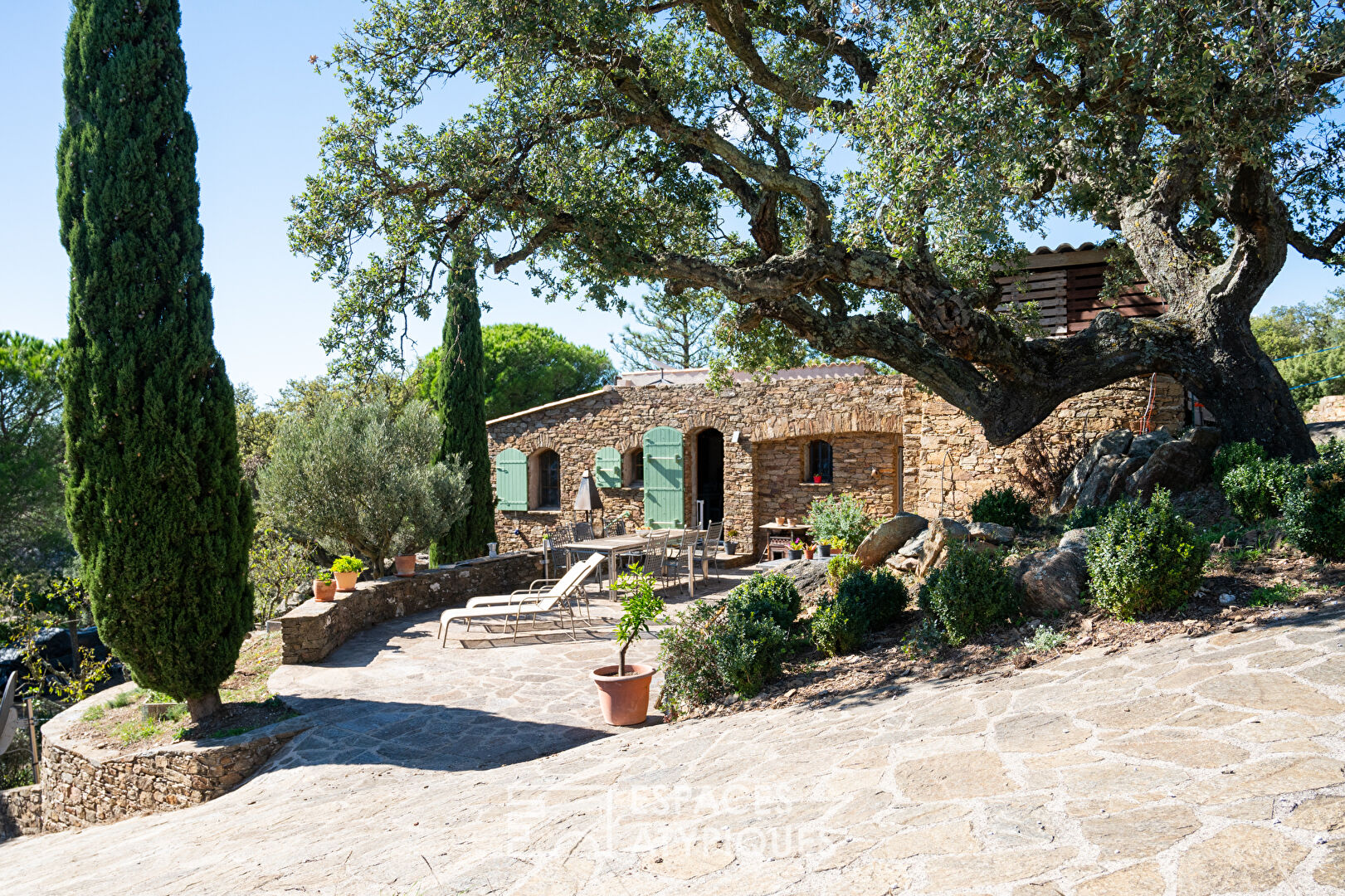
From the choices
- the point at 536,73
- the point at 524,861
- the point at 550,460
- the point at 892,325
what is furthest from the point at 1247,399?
the point at 550,460

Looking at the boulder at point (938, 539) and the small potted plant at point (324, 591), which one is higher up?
the boulder at point (938, 539)

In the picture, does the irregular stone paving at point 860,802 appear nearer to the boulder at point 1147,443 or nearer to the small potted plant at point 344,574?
the small potted plant at point 344,574

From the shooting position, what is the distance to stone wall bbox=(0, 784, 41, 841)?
6.39 meters

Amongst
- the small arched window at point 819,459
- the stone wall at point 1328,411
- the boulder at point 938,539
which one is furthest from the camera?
the small arched window at point 819,459

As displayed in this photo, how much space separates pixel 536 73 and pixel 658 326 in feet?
75.2

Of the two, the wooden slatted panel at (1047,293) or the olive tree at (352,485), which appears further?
the wooden slatted panel at (1047,293)

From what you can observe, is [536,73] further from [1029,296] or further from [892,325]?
[1029,296]

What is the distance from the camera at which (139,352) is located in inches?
235

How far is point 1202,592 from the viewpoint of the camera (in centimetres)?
490

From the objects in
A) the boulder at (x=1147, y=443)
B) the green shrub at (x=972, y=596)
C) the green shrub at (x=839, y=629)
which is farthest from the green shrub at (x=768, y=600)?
the boulder at (x=1147, y=443)

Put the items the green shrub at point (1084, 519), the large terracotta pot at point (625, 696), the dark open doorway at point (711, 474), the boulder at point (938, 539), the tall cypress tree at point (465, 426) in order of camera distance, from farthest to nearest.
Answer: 1. the dark open doorway at point (711, 474)
2. the tall cypress tree at point (465, 426)
3. the green shrub at point (1084, 519)
4. the boulder at point (938, 539)
5. the large terracotta pot at point (625, 696)

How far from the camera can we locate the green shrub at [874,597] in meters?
5.88

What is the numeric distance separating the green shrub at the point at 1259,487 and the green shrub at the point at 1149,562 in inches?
66.2

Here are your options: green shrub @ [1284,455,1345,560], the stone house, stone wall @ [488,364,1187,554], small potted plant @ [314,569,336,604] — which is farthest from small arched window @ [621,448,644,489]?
green shrub @ [1284,455,1345,560]
